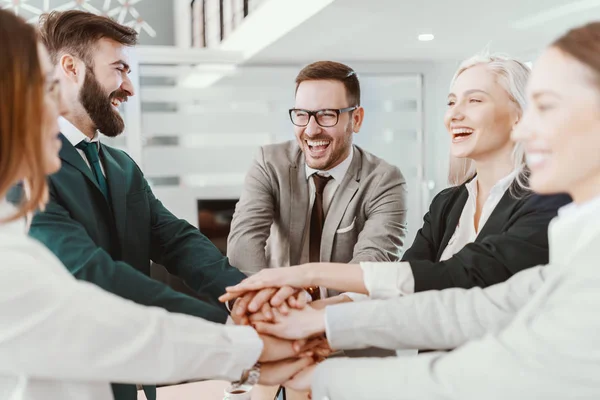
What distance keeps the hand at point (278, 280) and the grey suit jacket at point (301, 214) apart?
22.4 inches

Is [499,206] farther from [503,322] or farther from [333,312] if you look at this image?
[333,312]

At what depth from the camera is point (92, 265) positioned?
1.37 metres

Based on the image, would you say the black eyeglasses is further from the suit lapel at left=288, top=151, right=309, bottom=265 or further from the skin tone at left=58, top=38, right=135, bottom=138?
the skin tone at left=58, top=38, right=135, bottom=138

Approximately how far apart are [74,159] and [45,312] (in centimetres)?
65

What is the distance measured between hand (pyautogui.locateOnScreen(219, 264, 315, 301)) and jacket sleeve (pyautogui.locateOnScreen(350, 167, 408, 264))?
0.51 metres

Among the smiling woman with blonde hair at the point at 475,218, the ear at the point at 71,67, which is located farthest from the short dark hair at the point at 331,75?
the ear at the point at 71,67

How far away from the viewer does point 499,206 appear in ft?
4.99

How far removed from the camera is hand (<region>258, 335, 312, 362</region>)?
54.6 inches

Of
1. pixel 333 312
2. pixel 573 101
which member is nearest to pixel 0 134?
pixel 333 312

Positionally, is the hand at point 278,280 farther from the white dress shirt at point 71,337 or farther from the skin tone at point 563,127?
the skin tone at point 563,127

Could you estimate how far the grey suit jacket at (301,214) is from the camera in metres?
2.16

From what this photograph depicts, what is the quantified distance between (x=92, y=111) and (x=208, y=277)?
0.59 m

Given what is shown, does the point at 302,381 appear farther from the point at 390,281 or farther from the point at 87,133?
the point at 87,133

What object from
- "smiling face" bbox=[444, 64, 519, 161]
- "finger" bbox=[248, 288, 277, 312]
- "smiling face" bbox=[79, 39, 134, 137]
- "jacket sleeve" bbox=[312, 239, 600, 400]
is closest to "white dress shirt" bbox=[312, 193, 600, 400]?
"jacket sleeve" bbox=[312, 239, 600, 400]
